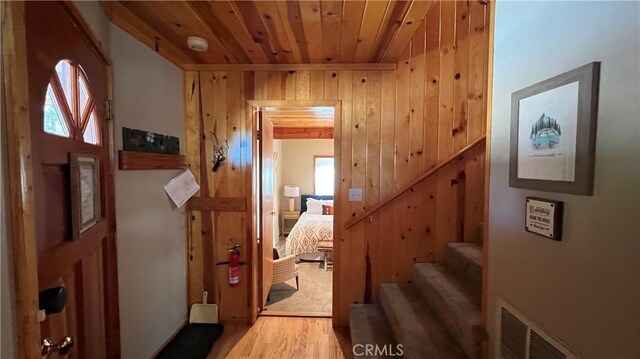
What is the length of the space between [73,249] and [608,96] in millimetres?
1898

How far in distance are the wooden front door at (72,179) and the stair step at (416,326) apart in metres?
1.66

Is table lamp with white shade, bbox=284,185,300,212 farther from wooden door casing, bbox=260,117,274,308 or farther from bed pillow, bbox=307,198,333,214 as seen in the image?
wooden door casing, bbox=260,117,274,308

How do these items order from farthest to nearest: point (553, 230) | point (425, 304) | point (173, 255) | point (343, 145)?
point (343, 145) < point (173, 255) < point (425, 304) < point (553, 230)

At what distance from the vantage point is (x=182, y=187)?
2352 mm

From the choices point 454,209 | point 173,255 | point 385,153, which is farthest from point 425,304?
point 173,255

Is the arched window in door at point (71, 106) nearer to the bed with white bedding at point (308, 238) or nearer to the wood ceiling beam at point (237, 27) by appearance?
the wood ceiling beam at point (237, 27)

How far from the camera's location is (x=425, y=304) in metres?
2.01

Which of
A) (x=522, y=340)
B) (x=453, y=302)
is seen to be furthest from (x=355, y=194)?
(x=522, y=340)

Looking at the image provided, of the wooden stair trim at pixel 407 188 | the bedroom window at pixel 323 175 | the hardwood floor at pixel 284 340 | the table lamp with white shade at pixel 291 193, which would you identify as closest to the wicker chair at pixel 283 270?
the hardwood floor at pixel 284 340

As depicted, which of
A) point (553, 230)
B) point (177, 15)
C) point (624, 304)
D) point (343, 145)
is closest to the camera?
point (624, 304)

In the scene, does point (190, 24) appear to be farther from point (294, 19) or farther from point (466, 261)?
point (466, 261)

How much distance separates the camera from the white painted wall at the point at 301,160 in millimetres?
7133

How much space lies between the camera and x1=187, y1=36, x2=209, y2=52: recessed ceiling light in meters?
1.90

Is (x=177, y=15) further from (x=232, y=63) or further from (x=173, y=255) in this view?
(x=173, y=255)
